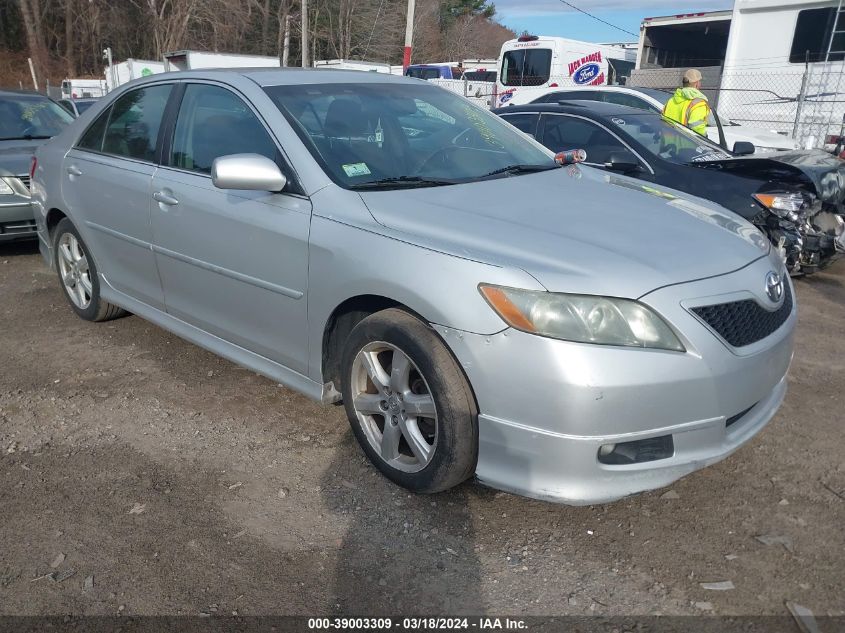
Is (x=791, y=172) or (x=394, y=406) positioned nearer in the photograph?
(x=394, y=406)

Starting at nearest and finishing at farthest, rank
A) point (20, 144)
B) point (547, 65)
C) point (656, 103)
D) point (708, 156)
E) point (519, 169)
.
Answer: point (519, 169) → point (708, 156) → point (20, 144) → point (656, 103) → point (547, 65)

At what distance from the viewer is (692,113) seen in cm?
797

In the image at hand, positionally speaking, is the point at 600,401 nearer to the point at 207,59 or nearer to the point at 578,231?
the point at 578,231

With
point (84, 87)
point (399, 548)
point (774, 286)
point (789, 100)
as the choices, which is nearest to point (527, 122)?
point (774, 286)

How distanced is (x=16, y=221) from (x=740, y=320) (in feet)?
20.6

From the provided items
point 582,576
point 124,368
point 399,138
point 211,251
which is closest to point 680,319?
point 582,576

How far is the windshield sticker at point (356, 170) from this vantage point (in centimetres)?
316

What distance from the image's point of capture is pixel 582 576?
2514 mm

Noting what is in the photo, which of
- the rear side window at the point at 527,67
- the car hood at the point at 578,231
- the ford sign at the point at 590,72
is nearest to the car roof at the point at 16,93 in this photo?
the car hood at the point at 578,231

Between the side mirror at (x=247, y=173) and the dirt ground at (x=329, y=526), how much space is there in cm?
122

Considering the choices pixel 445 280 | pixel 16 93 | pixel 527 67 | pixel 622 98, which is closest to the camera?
pixel 445 280

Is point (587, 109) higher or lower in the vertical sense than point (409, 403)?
higher

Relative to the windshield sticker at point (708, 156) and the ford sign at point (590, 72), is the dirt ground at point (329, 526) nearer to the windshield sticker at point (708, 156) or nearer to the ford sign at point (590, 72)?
the windshield sticker at point (708, 156)

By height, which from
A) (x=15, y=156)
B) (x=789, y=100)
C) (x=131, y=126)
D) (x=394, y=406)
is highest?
(x=789, y=100)
